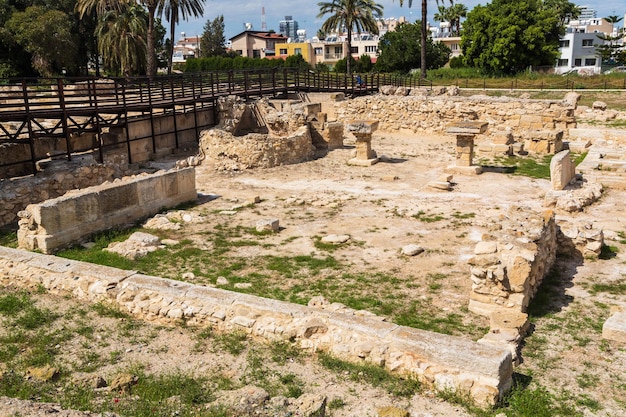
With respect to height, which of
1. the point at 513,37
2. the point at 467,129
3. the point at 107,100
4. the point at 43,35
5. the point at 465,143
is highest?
the point at 43,35

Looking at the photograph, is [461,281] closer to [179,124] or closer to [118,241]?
[118,241]

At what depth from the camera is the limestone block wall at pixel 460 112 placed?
22438 mm

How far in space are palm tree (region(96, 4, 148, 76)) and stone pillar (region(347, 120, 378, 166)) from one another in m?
23.1

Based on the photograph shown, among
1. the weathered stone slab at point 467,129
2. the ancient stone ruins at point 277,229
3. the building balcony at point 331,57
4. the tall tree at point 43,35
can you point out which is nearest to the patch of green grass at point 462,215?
the ancient stone ruins at point 277,229

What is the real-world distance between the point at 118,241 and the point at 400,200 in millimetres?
6832

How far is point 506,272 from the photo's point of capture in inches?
316

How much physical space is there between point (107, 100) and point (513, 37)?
3594 centimetres

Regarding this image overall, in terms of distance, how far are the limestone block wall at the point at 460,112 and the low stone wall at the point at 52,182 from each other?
42.1 ft

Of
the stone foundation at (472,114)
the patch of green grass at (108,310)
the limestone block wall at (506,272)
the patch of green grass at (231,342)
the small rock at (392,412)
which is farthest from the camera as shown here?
the stone foundation at (472,114)

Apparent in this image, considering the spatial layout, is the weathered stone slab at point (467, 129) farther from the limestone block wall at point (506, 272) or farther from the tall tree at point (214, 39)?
the tall tree at point (214, 39)

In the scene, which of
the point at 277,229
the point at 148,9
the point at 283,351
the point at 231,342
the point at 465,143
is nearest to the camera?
the point at 283,351

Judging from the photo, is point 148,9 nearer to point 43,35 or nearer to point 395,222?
point 43,35

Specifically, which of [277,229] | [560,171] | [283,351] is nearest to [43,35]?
[277,229]

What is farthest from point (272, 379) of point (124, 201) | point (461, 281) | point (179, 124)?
point (179, 124)
